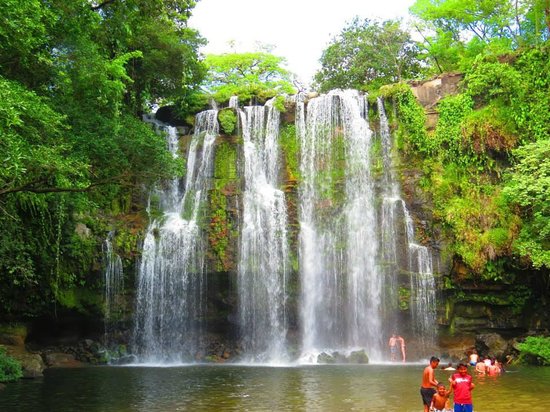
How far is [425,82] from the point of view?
26953 mm

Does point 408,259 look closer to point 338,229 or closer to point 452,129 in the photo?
point 338,229

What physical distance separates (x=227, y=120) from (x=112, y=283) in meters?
10.5

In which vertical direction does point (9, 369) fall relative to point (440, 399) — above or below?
above

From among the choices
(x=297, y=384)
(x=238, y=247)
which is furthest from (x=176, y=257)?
(x=297, y=384)

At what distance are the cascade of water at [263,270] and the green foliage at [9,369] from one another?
30.7 feet

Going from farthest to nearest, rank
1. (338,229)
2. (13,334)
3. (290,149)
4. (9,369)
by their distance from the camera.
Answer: (290,149)
(338,229)
(13,334)
(9,369)

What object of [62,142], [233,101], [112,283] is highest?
[233,101]

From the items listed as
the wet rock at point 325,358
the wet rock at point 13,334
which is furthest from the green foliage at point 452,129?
the wet rock at point 13,334

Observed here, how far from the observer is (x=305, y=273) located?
23172mm

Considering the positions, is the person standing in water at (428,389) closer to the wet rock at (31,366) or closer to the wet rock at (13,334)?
the wet rock at (31,366)

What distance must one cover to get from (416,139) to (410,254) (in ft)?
19.3

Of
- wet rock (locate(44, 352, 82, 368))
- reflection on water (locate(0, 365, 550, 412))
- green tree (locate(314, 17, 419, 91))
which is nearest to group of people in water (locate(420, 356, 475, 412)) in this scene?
reflection on water (locate(0, 365, 550, 412))

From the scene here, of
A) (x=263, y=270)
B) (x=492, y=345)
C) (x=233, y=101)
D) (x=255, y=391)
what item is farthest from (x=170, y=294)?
(x=492, y=345)

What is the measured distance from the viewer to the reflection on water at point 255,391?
10328 mm
